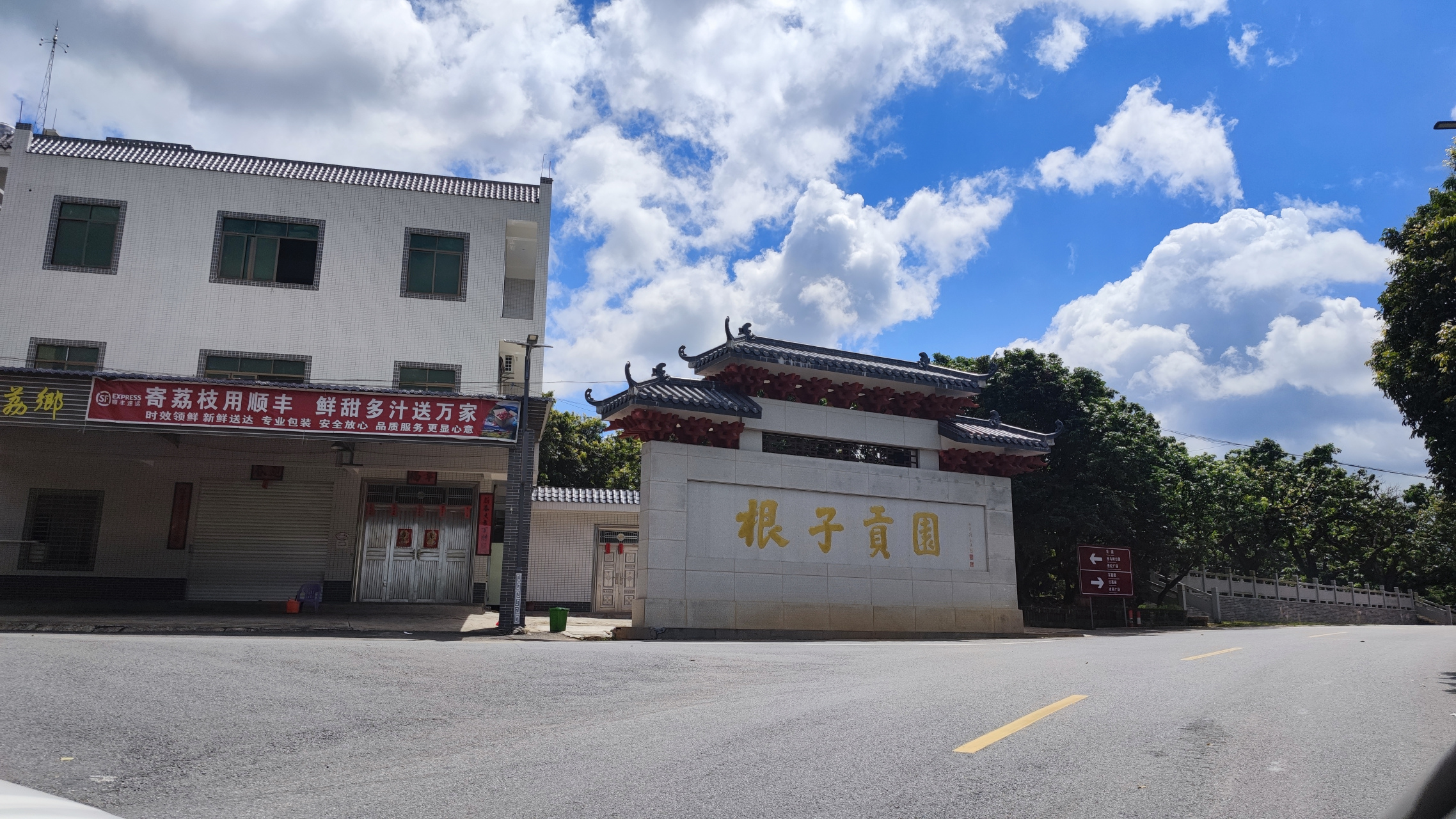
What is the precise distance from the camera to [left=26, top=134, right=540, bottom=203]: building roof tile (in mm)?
21922

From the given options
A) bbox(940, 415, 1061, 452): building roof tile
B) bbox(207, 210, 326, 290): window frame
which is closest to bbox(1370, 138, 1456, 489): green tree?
bbox(940, 415, 1061, 452): building roof tile

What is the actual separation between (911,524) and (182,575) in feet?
53.0

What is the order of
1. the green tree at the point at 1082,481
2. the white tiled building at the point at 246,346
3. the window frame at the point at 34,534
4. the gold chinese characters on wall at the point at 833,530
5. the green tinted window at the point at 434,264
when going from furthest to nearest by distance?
the green tree at the point at 1082,481
the green tinted window at the point at 434,264
the white tiled building at the point at 246,346
the window frame at the point at 34,534
the gold chinese characters on wall at the point at 833,530

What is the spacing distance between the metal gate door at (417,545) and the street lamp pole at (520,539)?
5.12m

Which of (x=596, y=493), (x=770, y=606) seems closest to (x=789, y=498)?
(x=770, y=606)

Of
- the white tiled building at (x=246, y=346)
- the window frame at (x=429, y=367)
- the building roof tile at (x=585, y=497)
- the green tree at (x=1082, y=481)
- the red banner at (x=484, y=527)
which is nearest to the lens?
the white tiled building at (x=246, y=346)

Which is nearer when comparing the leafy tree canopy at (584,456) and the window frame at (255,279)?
the window frame at (255,279)

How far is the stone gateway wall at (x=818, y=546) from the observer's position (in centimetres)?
1839

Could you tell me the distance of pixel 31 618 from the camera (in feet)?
52.4

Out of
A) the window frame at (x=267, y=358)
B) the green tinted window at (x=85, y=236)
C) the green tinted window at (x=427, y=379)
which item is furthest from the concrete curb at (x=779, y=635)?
the green tinted window at (x=85, y=236)

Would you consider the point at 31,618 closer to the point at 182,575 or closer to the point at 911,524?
the point at 182,575

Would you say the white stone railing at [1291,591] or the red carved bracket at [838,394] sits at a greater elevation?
the red carved bracket at [838,394]

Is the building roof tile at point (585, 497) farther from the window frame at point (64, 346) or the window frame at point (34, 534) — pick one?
the window frame at point (64, 346)

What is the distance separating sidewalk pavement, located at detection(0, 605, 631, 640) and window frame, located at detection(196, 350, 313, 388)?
5.09m
